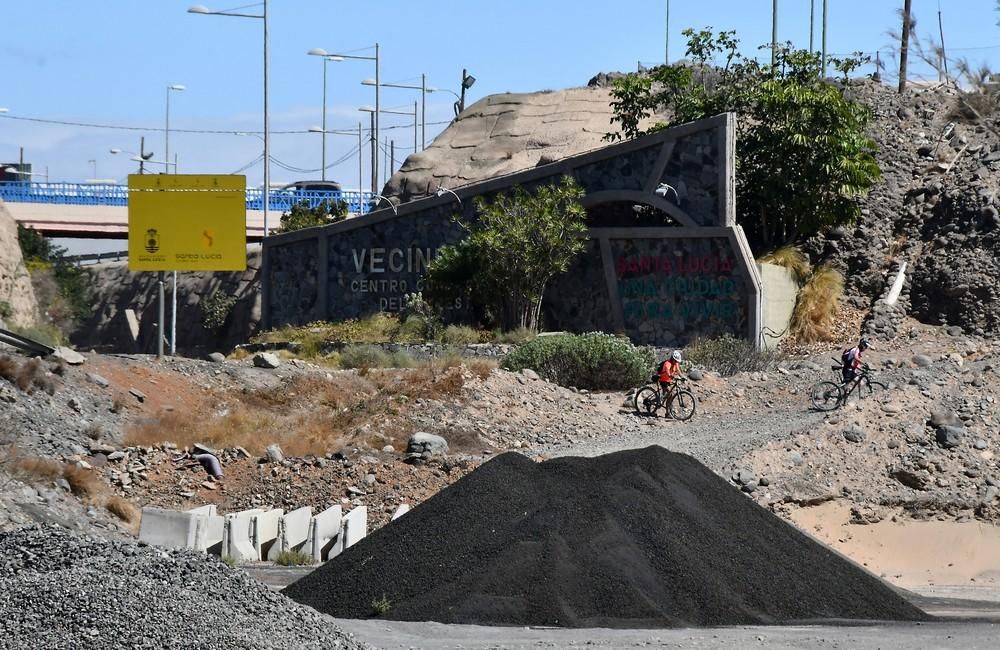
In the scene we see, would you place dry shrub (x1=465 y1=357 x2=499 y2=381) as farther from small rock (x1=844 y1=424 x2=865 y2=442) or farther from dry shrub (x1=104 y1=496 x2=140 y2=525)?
dry shrub (x1=104 y1=496 x2=140 y2=525)

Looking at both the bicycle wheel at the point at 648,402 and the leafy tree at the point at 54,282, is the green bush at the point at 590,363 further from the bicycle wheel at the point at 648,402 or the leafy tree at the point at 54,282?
the leafy tree at the point at 54,282

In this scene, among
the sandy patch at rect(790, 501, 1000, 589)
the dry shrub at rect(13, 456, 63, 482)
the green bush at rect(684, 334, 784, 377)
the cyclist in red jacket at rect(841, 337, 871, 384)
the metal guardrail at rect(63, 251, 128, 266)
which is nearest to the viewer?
the sandy patch at rect(790, 501, 1000, 589)

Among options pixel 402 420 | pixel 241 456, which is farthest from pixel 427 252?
pixel 241 456

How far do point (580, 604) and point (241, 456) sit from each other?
8.95 meters

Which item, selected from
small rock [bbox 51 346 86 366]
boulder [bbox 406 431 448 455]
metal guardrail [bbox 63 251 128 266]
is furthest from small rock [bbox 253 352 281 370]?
metal guardrail [bbox 63 251 128 266]

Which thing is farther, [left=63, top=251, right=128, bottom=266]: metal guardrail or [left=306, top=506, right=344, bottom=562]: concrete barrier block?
[left=63, top=251, right=128, bottom=266]: metal guardrail

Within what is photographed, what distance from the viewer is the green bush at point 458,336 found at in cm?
3366

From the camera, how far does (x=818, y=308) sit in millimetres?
34156

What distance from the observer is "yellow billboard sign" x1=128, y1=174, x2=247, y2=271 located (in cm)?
2983

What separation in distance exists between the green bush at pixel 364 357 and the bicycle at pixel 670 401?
21.5 feet

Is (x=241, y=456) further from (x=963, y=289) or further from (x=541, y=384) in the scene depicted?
(x=963, y=289)

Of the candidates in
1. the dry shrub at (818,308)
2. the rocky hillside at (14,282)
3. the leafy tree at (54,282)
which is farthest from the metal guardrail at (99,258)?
the dry shrub at (818,308)

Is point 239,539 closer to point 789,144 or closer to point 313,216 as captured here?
point 789,144

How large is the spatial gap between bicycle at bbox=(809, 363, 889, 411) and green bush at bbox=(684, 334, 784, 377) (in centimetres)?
505
